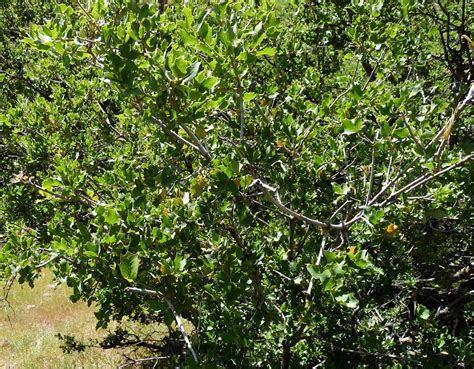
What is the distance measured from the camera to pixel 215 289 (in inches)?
70.4

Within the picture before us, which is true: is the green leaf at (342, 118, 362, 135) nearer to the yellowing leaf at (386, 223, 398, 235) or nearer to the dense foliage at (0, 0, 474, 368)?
the dense foliage at (0, 0, 474, 368)

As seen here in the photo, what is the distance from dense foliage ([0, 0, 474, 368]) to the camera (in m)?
1.60

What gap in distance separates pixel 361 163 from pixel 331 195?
30 centimetres

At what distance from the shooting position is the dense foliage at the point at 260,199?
1596 millimetres

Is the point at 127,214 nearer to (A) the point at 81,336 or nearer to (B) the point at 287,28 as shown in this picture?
(B) the point at 287,28

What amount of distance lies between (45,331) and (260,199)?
14.9ft

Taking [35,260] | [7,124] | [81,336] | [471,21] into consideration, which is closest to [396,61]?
[471,21]

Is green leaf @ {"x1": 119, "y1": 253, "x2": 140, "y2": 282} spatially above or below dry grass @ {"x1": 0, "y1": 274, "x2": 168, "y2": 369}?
above

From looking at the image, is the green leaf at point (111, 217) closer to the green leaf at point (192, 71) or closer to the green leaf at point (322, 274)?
the green leaf at point (192, 71)

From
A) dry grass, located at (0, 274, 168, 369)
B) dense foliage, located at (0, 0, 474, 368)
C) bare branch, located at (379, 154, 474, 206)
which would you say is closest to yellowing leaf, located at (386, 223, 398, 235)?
dense foliage, located at (0, 0, 474, 368)

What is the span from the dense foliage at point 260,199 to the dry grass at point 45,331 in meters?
2.40

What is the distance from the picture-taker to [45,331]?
19.1ft

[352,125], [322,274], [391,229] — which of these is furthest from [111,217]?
[391,229]

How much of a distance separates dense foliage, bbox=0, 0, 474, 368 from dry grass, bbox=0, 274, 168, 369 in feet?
7.89
